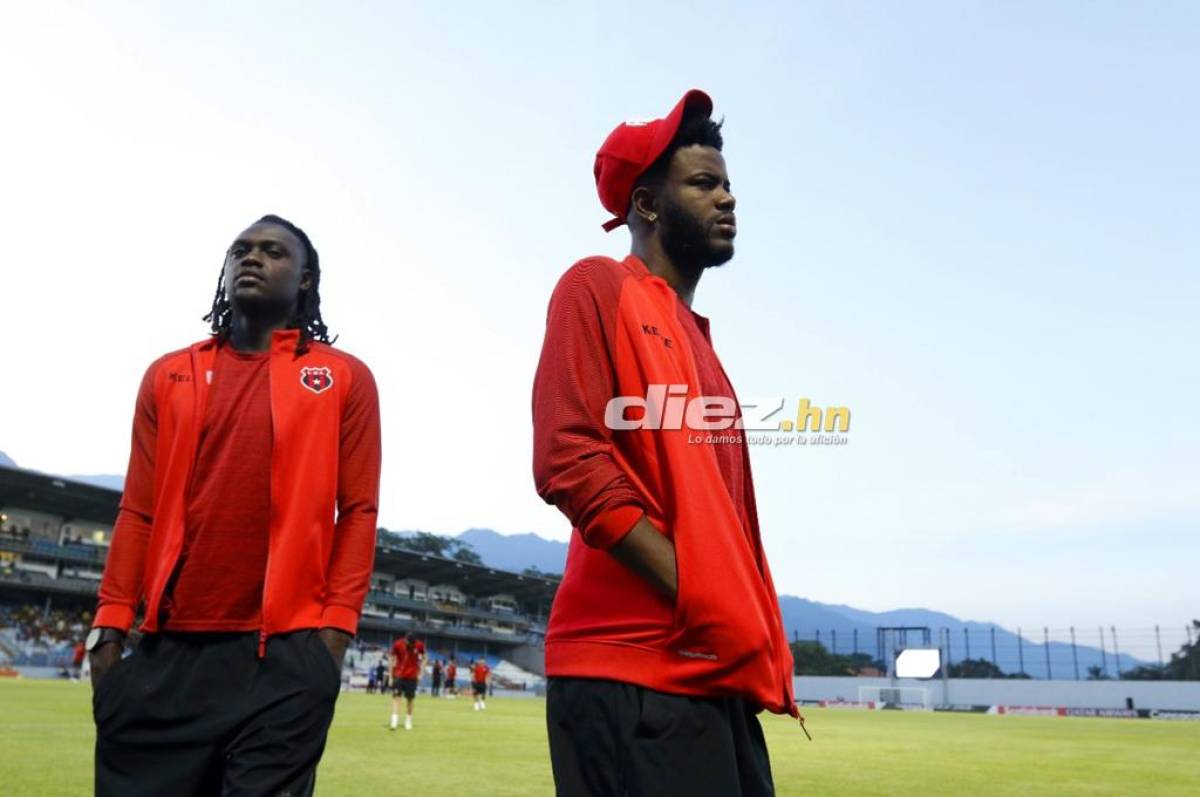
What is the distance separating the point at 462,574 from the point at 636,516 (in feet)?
230

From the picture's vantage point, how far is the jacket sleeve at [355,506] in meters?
2.91

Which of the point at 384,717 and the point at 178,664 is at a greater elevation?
the point at 178,664

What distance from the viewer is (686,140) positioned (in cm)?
245

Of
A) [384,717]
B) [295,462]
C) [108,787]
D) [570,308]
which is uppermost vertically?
[570,308]

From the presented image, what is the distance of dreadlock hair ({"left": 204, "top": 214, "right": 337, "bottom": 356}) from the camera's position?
3.43 m

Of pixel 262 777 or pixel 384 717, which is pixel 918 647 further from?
pixel 262 777

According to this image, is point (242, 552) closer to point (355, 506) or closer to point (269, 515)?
point (269, 515)

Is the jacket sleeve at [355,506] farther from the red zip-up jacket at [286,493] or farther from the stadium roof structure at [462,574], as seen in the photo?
the stadium roof structure at [462,574]

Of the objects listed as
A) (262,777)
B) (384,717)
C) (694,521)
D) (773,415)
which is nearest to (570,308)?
(694,521)

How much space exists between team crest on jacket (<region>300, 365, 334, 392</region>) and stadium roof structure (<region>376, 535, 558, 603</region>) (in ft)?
192

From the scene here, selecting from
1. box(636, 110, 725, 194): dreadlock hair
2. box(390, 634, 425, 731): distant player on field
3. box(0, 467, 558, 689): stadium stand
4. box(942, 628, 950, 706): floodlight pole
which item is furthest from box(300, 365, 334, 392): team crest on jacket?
box(942, 628, 950, 706): floodlight pole

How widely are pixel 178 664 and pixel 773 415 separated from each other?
6.47 feet

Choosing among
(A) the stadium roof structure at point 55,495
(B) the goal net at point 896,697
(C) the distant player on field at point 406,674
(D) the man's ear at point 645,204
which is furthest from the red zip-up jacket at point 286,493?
(B) the goal net at point 896,697

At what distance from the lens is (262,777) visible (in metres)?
2.53
